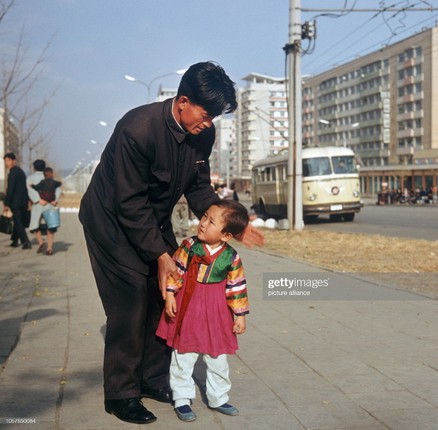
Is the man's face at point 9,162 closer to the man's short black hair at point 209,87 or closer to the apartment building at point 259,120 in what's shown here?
the man's short black hair at point 209,87

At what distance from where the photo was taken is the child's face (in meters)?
3.56

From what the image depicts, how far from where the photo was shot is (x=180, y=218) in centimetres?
1716

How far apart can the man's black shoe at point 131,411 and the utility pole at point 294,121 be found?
15.9 m

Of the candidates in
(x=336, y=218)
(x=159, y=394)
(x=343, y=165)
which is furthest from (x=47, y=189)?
(x=336, y=218)

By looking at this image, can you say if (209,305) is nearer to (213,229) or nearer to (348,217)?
(213,229)

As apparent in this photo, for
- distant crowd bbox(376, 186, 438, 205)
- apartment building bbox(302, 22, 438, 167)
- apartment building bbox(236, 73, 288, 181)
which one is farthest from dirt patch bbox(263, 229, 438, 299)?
apartment building bbox(236, 73, 288, 181)

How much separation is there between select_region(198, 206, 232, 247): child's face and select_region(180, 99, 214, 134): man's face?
43 cm

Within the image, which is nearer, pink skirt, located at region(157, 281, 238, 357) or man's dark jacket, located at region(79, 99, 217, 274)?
man's dark jacket, located at region(79, 99, 217, 274)

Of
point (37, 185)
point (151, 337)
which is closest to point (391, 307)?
point (151, 337)

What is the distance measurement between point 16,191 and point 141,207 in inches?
421

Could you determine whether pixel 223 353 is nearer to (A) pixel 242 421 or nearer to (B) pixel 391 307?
(A) pixel 242 421

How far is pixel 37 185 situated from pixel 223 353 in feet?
32.2

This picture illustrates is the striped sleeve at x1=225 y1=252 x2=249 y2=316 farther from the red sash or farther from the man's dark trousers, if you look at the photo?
the man's dark trousers

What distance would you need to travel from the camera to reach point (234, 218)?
11.7ft
